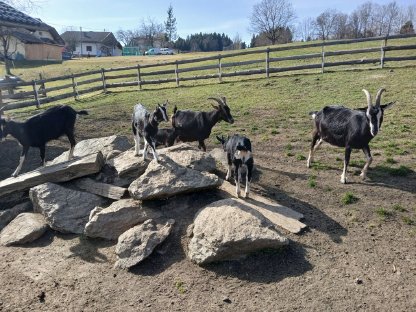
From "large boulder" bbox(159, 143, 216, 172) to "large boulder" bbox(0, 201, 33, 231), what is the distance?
9.47 feet

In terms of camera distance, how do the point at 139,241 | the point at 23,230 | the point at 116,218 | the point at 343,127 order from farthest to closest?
the point at 343,127 < the point at 23,230 < the point at 116,218 < the point at 139,241

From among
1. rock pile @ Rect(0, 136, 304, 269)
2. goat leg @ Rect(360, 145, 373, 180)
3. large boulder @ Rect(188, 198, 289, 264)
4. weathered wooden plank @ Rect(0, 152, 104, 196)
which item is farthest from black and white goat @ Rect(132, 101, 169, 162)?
goat leg @ Rect(360, 145, 373, 180)

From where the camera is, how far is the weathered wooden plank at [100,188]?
7.15 metres

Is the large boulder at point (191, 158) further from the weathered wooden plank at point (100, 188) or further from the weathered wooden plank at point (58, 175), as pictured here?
the weathered wooden plank at point (58, 175)

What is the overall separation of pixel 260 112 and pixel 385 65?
10.3 metres

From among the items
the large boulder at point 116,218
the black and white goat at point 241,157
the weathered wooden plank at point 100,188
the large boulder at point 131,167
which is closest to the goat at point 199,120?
the large boulder at point 131,167

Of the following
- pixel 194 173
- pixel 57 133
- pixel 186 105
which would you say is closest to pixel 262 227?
pixel 194 173

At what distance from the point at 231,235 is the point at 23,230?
3777mm

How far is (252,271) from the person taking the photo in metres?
5.38

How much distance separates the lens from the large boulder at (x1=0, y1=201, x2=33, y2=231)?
7352mm

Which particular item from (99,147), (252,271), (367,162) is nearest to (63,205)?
(99,147)

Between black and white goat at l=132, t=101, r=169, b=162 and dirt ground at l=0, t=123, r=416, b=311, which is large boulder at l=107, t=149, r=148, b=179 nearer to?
black and white goat at l=132, t=101, r=169, b=162

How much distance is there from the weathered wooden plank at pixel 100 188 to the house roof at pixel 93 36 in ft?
323

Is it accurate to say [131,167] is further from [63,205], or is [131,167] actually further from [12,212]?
[12,212]
